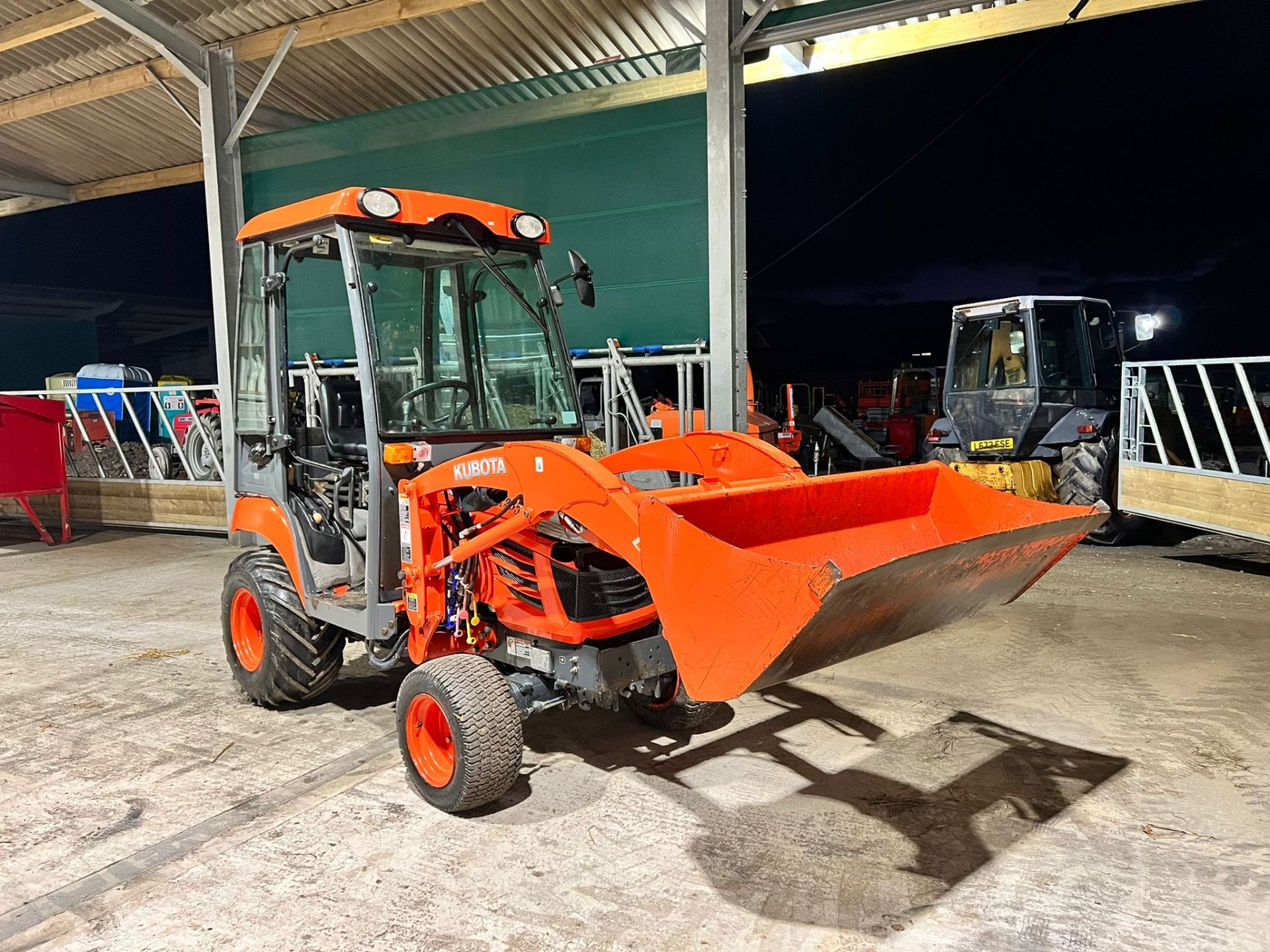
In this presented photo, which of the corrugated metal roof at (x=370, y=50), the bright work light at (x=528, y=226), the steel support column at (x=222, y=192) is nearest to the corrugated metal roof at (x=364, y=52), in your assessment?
the corrugated metal roof at (x=370, y=50)

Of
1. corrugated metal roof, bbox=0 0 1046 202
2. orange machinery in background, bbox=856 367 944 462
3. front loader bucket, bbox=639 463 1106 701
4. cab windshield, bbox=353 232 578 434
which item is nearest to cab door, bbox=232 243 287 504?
cab windshield, bbox=353 232 578 434

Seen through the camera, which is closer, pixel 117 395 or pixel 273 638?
pixel 273 638

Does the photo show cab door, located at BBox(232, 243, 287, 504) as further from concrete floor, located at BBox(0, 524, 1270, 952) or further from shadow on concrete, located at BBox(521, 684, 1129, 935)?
shadow on concrete, located at BBox(521, 684, 1129, 935)

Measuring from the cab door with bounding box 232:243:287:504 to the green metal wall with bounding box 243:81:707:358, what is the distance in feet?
14.7

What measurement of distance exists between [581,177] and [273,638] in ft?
19.4

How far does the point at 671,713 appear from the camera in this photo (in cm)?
398

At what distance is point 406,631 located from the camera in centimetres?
379

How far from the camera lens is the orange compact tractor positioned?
8.72 ft

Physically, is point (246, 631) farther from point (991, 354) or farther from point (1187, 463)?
point (1187, 463)

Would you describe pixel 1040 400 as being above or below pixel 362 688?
above

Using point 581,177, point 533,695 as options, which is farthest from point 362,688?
point 581,177

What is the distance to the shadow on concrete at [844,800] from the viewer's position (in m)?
2.77

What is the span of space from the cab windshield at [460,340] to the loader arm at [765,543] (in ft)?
1.32

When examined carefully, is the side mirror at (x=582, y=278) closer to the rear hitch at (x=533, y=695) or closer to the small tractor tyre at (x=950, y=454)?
the rear hitch at (x=533, y=695)
